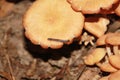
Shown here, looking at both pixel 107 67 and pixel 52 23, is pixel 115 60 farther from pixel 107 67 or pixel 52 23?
pixel 52 23

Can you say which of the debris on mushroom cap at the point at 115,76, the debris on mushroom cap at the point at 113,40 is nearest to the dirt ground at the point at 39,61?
the debris on mushroom cap at the point at 115,76

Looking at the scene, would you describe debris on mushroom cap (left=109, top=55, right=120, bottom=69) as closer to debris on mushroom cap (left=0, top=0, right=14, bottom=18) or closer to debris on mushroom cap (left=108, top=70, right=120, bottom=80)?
debris on mushroom cap (left=108, top=70, right=120, bottom=80)

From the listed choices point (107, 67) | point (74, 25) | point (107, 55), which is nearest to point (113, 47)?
point (107, 55)

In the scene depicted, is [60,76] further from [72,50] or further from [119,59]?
[119,59]

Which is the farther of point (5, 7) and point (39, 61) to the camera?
point (5, 7)

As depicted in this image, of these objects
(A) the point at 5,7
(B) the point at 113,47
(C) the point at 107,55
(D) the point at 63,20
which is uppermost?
(D) the point at 63,20
